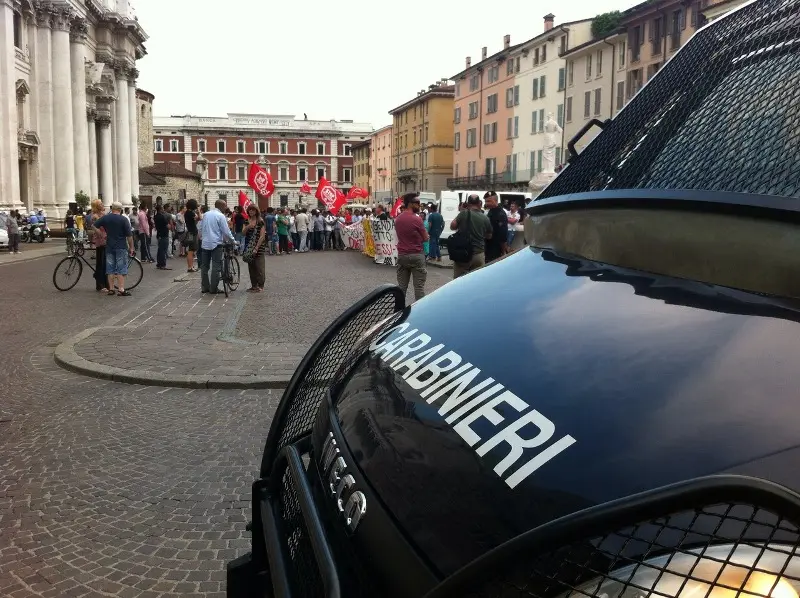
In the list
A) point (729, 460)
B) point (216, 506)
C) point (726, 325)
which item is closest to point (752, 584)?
point (729, 460)

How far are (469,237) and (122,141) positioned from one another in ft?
170

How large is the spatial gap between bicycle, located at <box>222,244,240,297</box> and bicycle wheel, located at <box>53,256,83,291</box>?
112 inches

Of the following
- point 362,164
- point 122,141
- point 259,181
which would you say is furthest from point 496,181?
point 362,164

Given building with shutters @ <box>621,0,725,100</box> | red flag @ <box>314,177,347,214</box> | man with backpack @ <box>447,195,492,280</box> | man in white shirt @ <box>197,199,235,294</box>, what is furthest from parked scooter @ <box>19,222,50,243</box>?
building with shutters @ <box>621,0,725,100</box>

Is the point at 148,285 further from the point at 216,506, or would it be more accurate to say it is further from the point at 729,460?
the point at 729,460

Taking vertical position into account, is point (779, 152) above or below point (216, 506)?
above

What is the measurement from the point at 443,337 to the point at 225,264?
1229cm

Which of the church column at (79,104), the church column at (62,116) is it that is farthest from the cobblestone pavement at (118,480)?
the church column at (79,104)

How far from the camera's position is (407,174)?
84.5 meters

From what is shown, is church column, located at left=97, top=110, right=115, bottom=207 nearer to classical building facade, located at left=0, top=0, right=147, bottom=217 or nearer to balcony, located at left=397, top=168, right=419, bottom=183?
classical building facade, located at left=0, top=0, right=147, bottom=217

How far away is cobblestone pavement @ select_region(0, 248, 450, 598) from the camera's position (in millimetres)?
3297

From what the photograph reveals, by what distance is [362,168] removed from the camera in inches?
4402

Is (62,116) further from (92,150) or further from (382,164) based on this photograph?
(382,164)

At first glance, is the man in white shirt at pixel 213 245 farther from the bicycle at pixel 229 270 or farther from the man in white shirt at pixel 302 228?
the man in white shirt at pixel 302 228
